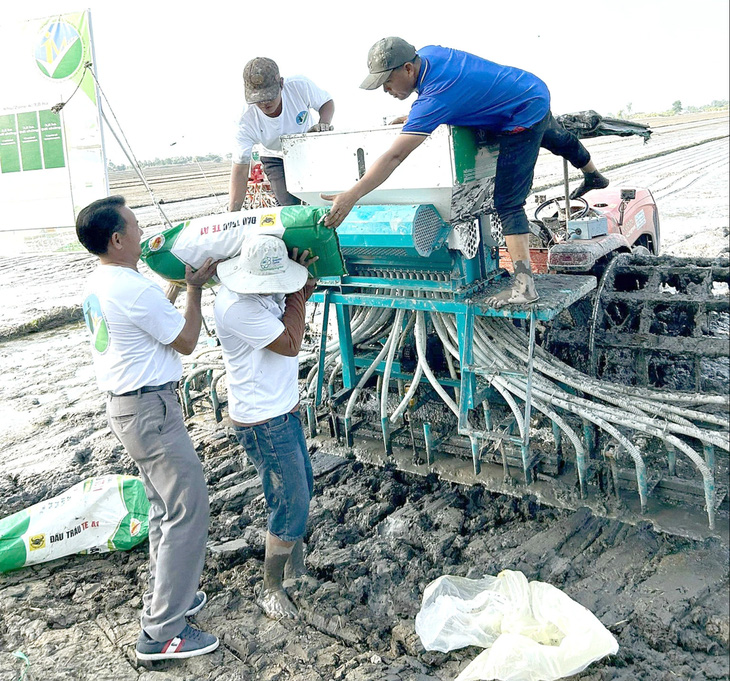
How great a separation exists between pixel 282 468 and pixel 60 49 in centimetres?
451

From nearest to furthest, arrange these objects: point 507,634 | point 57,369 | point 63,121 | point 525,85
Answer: point 507,634 < point 525,85 < point 63,121 < point 57,369

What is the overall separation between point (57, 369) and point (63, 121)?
2406 millimetres

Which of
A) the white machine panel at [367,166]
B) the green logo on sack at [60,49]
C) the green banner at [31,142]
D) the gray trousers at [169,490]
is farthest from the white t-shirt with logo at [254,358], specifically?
the green banner at [31,142]

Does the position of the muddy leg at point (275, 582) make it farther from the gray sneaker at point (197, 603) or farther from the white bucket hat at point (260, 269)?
the white bucket hat at point (260, 269)

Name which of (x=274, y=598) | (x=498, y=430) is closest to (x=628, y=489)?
(x=498, y=430)

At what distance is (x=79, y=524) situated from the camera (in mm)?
3666

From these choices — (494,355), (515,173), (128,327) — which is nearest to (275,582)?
(128,327)

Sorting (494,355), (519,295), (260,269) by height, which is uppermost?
(260,269)

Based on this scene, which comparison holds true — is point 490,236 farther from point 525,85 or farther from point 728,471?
point 728,471

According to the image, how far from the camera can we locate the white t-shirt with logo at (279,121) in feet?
14.3

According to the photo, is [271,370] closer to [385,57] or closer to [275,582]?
[275,582]

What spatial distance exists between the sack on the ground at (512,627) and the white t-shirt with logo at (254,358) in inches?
42.5

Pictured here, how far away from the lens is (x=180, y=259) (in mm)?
3076

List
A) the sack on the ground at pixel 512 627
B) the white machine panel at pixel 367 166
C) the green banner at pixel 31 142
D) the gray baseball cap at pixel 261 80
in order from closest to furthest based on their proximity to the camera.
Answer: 1. the sack on the ground at pixel 512 627
2. the white machine panel at pixel 367 166
3. the gray baseball cap at pixel 261 80
4. the green banner at pixel 31 142
